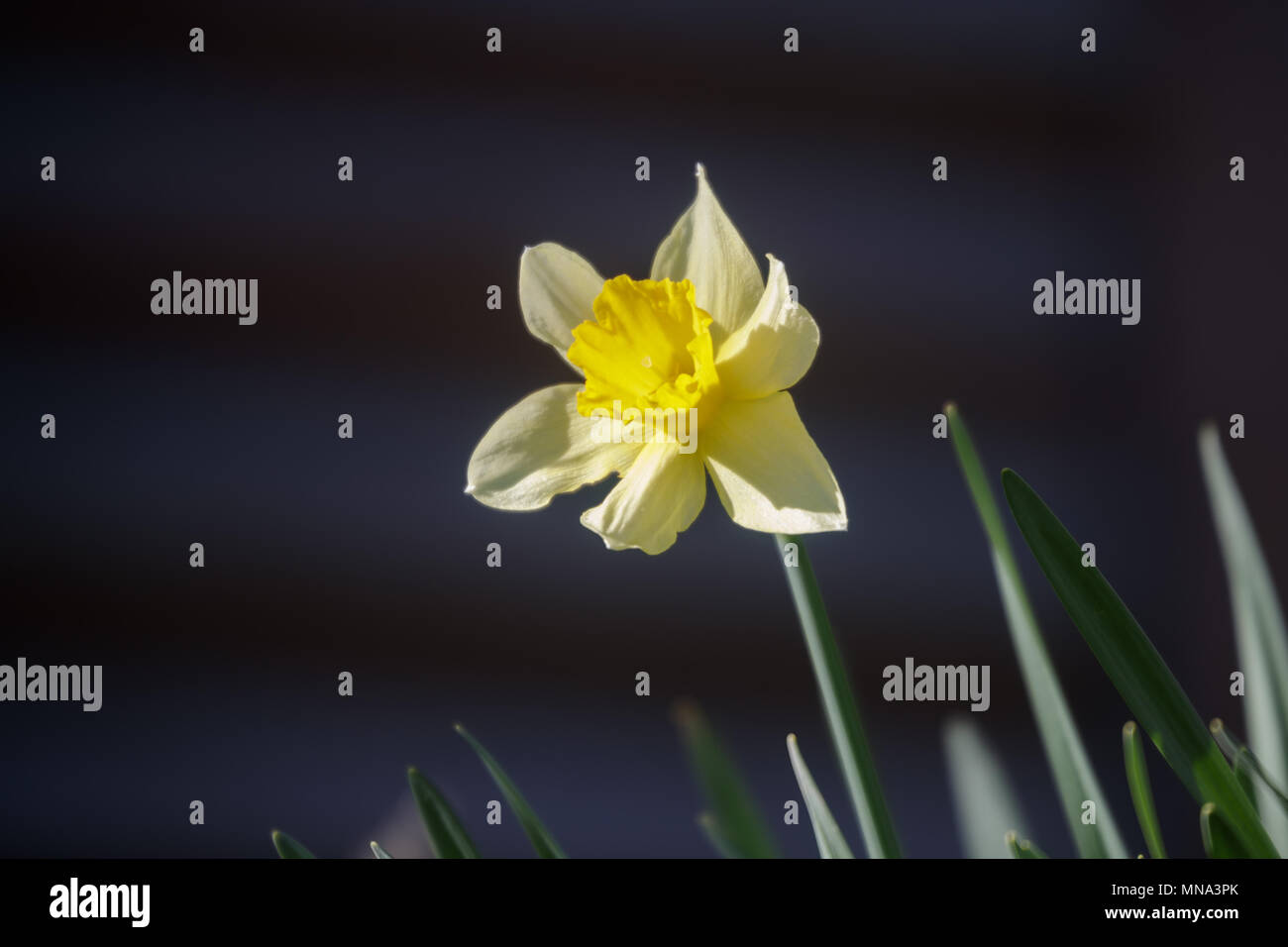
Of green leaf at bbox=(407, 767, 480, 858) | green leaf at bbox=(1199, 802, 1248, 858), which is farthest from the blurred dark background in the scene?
green leaf at bbox=(1199, 802, 1248, 858)

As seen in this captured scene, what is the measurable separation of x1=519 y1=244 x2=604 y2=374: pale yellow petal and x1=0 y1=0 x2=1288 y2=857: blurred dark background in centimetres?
68

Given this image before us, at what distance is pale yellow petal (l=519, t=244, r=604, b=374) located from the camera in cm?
44

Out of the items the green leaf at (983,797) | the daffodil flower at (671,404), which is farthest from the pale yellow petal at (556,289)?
the green leaf at (983,797)

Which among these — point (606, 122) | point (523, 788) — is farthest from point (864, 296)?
point (523, 788)

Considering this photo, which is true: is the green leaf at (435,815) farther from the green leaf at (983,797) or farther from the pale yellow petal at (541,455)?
the green leaf at (983,797)

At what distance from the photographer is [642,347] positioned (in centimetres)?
46

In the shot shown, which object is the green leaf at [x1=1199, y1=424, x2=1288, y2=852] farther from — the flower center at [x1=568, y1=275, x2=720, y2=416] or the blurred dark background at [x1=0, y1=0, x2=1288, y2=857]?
the blurred dark background at [x1=0, y1=0, x2=1288, y2=857]

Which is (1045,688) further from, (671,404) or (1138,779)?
(671,404)

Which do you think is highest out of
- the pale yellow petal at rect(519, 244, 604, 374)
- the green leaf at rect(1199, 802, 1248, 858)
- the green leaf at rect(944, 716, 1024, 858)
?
the pale yellow petal at rect(519, 244, 604, 374)

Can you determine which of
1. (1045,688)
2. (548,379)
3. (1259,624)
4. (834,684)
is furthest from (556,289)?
(548,379)

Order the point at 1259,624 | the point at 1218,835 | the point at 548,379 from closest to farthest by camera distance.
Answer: the point at 1218,835 < the point at 1259,624 < the point at 548,379

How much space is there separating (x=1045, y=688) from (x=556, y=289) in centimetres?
34

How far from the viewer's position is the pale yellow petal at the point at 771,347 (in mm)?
403

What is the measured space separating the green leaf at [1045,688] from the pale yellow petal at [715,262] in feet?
0.39
